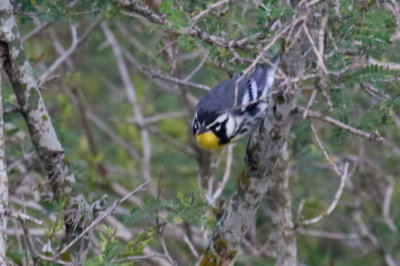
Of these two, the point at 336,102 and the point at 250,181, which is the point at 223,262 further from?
the point at 336,102

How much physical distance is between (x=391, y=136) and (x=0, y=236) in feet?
17.5

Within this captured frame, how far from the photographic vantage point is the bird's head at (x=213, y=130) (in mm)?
4125

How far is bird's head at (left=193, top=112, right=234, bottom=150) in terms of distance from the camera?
4125mm

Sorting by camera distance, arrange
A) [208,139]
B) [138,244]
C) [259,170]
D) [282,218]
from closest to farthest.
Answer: [259,170] → [138,244] → [208,139] → [282,218]

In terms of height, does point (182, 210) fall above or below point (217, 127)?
below

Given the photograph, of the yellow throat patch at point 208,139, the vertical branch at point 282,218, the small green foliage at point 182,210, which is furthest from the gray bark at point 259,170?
the vertical branch at point 282,218

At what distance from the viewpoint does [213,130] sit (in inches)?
163

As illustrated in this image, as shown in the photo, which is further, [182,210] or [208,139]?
[208,139]

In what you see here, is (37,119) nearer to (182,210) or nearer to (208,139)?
(182,210)

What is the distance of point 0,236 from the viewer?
284cm

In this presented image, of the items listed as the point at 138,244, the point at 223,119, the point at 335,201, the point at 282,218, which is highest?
the point at 223,119

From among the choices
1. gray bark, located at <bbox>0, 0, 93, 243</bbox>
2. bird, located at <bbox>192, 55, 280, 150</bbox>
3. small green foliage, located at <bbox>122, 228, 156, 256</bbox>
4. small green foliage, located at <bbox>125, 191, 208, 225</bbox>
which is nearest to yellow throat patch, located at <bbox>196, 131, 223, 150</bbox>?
bird, located at <bbox>192, 55, 280, 150</bbox>

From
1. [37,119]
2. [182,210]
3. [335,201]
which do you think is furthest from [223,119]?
[37,119]

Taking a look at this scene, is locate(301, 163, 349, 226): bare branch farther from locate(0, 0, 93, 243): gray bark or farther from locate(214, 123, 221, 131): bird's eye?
locate(0, 0, 93, 243): gray bark
